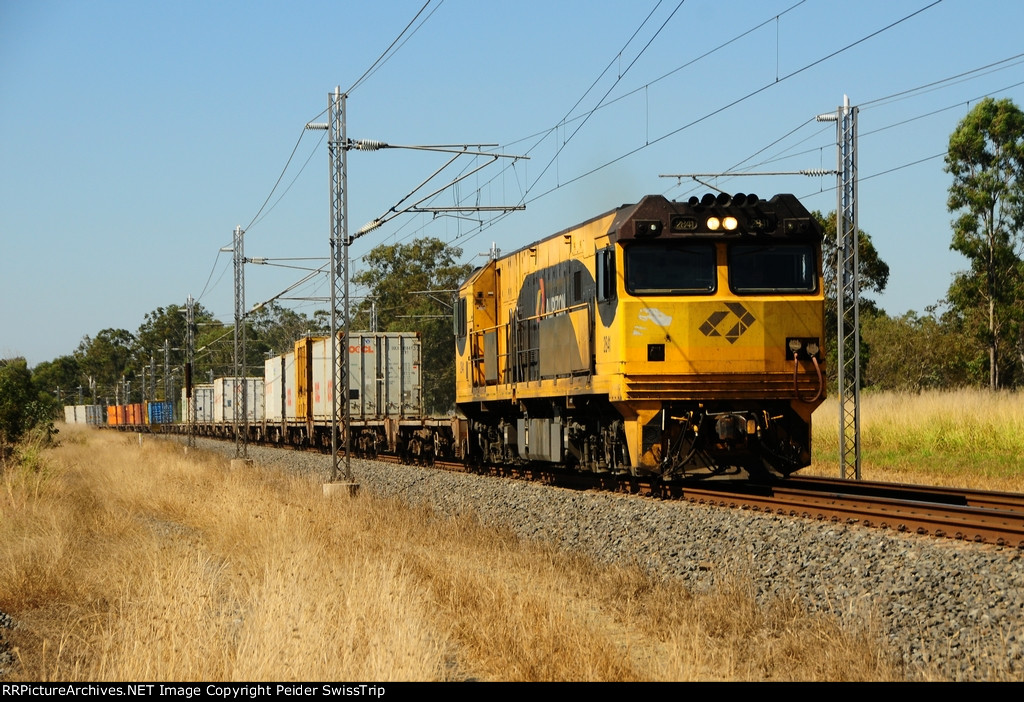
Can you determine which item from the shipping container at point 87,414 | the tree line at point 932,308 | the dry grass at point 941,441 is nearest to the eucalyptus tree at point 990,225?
the tree line at point 932,308

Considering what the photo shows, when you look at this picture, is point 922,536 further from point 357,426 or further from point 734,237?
point 357,426

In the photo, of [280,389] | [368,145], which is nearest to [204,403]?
[280,389]

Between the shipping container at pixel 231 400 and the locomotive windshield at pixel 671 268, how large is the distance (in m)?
41.2

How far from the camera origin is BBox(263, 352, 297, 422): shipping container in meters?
45.1

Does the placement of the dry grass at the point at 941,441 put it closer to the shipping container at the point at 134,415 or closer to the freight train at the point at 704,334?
the freight train at the point at 704,334

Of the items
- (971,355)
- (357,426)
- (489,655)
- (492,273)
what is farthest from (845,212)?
(971,355)

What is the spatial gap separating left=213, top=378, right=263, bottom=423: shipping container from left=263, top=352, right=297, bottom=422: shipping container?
81.1 inches

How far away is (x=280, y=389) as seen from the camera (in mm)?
47844

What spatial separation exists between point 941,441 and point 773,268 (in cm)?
1296

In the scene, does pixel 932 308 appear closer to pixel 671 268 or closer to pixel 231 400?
pixel 231 400

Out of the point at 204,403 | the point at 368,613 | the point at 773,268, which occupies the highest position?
the point at 773,268

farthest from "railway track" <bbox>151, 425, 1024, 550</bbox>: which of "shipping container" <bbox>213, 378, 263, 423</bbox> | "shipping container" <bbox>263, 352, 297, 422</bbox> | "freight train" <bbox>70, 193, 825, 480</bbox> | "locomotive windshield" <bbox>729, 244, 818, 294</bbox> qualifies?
"shipping container" <bbox>213, 378, 263, 423</bbox>

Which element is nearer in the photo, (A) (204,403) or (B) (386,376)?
(B) (386,376)

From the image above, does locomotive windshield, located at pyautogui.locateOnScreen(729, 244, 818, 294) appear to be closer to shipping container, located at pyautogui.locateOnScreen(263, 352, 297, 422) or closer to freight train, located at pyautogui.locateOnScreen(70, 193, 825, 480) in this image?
freight train, located at pyautogui.locateOnScreen(70, 193, 825, 480)
